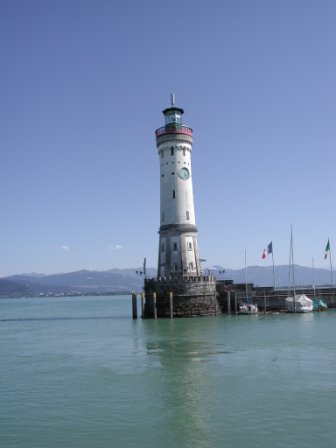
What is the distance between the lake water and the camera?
17969 mm

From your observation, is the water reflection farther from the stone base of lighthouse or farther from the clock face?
the clock face

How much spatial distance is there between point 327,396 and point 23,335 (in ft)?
131

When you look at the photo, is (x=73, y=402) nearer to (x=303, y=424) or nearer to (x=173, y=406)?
(x=173, y=406)

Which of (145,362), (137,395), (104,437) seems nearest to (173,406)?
(137,395)

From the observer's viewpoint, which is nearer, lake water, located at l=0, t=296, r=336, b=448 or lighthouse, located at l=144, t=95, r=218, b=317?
lake water, located at l=0, t=296, r=336, b=448

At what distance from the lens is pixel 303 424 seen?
18.7 meters

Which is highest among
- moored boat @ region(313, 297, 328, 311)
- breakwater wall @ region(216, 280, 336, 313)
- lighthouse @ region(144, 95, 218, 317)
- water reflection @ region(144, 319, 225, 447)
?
lighthouse @ region(144, 95, 218, 317)

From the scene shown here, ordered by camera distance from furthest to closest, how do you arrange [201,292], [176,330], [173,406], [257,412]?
[201,292]
[176,330]
[173,406]
[257,412]

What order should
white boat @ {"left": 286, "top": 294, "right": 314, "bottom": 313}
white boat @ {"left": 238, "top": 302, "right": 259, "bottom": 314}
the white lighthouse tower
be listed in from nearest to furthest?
the white lighthouse tower < white boat @ {"left": 238, "top": 302, "right": 259, "bottom": 314} < white boat @ {"left": 286, "top": 294, "right": 314, "bottom": 313}

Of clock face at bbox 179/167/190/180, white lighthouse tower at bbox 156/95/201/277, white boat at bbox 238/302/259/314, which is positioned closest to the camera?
white lighthouse tower at bbox 156/95/201/277

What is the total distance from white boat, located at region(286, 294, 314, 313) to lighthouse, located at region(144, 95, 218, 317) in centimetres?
1095

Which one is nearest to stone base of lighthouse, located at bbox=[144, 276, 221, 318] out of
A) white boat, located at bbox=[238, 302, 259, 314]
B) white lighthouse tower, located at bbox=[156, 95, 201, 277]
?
white lighthouse tower, located at bbox=[156, 95, 201, 277]

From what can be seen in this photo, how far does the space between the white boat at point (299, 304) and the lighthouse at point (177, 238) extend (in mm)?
10948

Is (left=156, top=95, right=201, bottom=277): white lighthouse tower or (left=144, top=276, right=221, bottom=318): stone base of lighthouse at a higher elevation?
(left=156, top=95, right=201, bottom=277): white lighthouse tower
